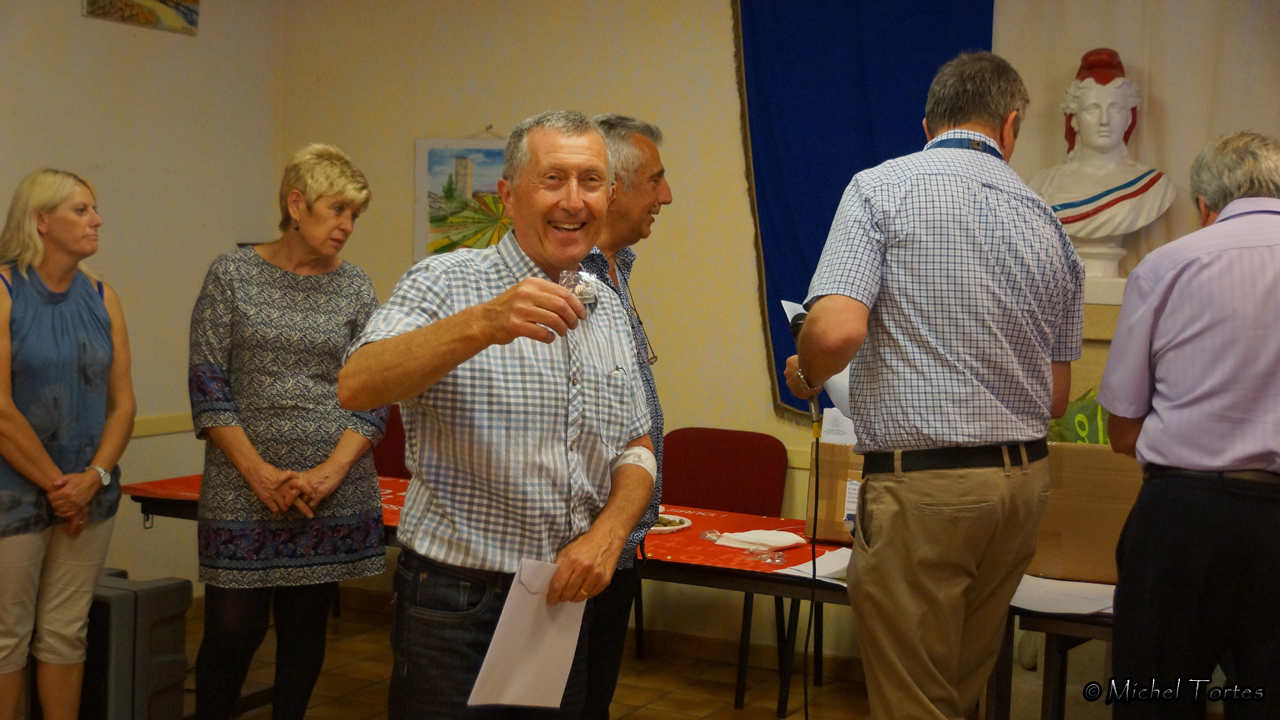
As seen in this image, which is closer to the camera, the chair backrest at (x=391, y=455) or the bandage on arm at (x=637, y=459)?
the bandage on arm at (x=637, y=459)

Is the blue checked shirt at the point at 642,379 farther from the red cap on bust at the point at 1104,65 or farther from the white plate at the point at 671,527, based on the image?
the red cap on bust at the point at 1104,65

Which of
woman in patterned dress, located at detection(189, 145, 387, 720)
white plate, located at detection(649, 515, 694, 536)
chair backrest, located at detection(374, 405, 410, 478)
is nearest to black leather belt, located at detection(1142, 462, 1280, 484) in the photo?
white plate, located at detection(649, 515, 694, 536)

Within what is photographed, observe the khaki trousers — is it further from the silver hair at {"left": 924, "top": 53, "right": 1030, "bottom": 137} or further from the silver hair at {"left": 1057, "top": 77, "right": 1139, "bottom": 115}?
the silver hair at {"left": 1057, "top": 77, "right": 1139, "bottom": 115}

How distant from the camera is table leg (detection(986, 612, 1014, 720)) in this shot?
2619mm

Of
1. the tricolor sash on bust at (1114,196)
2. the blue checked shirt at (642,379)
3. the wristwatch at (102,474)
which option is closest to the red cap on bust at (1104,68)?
the tricolor sash on bust at (1114,196)

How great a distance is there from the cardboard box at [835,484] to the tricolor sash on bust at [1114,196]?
131 cm

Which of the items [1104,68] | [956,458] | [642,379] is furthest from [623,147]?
[1104,68]

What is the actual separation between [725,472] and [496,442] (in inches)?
113

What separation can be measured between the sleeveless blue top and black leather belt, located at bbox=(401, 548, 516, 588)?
1.89m

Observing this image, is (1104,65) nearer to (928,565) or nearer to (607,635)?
(928,565)

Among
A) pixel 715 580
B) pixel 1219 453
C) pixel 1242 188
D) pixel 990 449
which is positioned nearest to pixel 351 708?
pixel 715 580

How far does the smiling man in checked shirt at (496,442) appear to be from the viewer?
1570 mm

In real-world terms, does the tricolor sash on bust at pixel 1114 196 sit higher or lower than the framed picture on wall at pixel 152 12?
lower

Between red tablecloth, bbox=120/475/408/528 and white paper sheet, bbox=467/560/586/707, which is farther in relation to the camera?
red tablecloth, bbox=120/475/408/528
